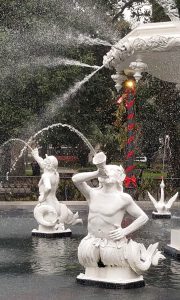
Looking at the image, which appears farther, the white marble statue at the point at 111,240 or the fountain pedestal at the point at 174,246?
the fountain pedestal at the point at 174,246

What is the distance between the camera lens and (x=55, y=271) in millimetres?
10742

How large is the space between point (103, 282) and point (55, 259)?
92.5 inches

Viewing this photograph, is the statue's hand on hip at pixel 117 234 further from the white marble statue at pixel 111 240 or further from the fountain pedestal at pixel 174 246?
the fountain pedestal at pixel 174 246

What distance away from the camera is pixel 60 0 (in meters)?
29.6

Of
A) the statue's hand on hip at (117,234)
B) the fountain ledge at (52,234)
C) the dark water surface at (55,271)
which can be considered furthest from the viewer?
the fountain ledge at (52,234)

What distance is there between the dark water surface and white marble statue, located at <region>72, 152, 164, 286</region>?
0.29m

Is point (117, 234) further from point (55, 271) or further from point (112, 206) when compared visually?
point (55, 271)

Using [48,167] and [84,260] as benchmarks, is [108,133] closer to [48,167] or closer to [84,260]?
[48,167]

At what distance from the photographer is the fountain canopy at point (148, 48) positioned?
11.7 meters

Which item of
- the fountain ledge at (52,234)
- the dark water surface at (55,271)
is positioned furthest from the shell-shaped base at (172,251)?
the fountain ledge at (52,234)

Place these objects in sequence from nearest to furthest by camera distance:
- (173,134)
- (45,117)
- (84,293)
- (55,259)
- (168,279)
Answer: (84,293)
(168,279)
(55,259)
(45,117)
(173,134)

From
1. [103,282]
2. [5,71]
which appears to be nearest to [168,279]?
[103,282]

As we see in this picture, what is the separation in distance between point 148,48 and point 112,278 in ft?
14.2

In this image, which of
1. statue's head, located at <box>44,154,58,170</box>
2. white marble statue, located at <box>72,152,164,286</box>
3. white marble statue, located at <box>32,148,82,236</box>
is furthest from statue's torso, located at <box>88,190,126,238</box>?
statue's head, located at <box>44,154,58,170</box>
